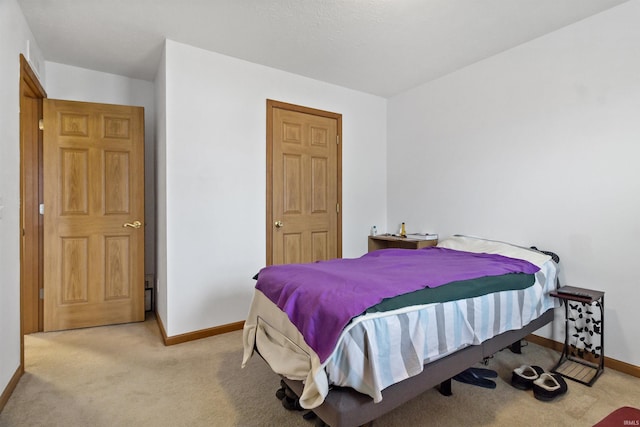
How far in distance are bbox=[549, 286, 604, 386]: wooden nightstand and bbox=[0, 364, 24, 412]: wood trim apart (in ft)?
11.5

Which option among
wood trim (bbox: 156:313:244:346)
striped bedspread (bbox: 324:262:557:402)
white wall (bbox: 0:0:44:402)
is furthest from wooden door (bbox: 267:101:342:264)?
striped bedspread (bbox: 324:262:557:402)

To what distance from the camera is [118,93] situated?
3596 millimetres

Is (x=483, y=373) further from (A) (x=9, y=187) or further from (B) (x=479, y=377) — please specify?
(A) (x=9, y=187)

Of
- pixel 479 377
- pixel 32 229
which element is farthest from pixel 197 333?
pixel 479 377

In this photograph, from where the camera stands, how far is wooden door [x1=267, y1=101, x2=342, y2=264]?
3.46 metres

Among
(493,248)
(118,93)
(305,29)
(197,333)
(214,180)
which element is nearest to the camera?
(305,29)

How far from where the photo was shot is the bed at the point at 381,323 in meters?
1.37

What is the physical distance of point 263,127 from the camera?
3.36 metres

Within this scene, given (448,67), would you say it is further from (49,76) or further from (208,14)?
(49,76)

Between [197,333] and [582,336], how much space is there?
3121 mm

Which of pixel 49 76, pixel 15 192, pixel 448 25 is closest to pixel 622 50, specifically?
pixel 448 25

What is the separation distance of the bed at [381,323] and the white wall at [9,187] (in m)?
1.48

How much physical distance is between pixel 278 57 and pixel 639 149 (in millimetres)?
2935

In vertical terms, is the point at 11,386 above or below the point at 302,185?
below
